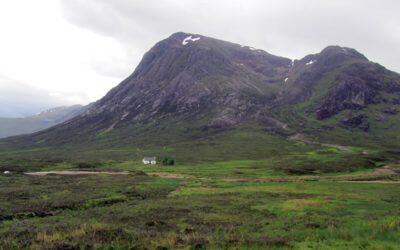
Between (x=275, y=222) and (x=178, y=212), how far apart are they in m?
14.6

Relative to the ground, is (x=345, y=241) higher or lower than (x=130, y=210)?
higher

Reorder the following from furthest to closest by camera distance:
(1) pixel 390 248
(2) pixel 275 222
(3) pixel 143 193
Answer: (3) pixel 143 193
(2) pixel 275 222
(1) pixel 390 248

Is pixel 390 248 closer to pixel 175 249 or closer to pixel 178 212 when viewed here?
pixel 175 249

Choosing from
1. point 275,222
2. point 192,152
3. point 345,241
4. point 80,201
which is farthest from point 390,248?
point 192,152

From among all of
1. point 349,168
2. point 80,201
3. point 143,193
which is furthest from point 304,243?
point 349,168

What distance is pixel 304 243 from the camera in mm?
18469

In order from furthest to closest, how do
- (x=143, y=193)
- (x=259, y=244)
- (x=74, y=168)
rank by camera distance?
(x=74, y=168), (x=143, y=193), (x=259, y=244)

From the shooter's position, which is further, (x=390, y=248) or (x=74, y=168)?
(x=74, y=168)

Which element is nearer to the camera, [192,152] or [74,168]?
[74,168]

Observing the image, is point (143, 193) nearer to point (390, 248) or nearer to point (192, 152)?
point (390, 248)

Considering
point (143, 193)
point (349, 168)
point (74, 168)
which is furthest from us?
point (74, 168)

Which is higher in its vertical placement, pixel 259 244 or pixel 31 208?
pixel 259 244

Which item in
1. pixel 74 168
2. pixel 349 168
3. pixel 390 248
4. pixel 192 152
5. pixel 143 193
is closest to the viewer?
pixel 390 248

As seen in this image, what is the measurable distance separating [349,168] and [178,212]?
93.7 meters
